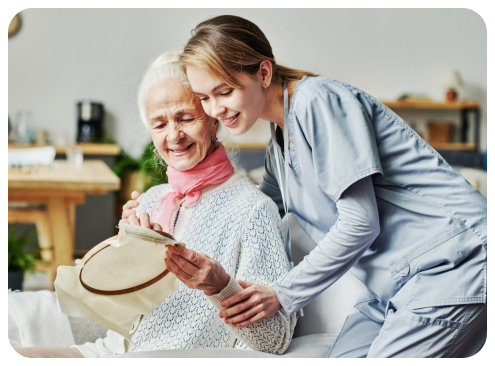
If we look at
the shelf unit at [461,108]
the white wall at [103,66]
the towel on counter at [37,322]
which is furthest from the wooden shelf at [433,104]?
the towel on counter at [37,322]

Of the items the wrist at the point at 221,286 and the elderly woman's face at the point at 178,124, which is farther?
the elderly woman's face at the point at 178,124

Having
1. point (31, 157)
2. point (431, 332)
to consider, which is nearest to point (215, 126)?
point (431, 332)

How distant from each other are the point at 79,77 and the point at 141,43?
1.17 meters

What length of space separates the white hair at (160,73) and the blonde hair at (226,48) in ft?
0.36

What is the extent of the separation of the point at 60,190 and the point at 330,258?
2.05 meters

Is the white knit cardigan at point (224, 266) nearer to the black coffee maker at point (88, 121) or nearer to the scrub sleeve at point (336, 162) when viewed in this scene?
the scrub sleeve at point (336, 162)

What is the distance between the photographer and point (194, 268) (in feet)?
3.25

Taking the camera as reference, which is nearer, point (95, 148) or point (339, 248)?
point (339, 248)

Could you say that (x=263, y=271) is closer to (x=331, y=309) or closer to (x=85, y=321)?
(x=331, y=309)

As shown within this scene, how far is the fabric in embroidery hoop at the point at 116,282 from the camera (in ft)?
3.51

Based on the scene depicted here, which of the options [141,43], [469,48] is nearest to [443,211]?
[141,43]

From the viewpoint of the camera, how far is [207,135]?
1230mm

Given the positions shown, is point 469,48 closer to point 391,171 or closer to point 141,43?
point 141,43

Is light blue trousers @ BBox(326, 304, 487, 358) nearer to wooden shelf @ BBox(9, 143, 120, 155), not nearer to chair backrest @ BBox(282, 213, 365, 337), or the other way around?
chair backrest @ BBox(282, 213, 365, 337)
